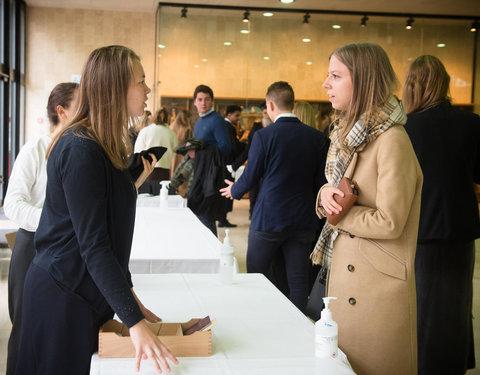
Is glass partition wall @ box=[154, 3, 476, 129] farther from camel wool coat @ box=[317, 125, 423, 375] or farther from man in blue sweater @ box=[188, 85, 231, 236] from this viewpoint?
camel wool coat @ box=[317, 125, 423, 375]

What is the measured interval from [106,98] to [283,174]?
2.10 meters

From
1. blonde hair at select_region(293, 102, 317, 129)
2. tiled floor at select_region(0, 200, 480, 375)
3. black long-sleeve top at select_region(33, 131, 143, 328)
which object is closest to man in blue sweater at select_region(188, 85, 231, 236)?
tiled floor at select_region(0, 200, 480, 375)

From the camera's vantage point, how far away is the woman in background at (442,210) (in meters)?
2.66

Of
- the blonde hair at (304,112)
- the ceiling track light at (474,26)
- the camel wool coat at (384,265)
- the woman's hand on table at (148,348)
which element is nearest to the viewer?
the woman's hand on table at (148,348)

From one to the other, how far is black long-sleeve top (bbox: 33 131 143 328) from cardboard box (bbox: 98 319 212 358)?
85 millimetres

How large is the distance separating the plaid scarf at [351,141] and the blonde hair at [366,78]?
3 centimetres

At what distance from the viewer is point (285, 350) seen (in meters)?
1.57

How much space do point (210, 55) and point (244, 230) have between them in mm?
4297

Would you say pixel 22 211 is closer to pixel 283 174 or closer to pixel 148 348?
pixel 148 348

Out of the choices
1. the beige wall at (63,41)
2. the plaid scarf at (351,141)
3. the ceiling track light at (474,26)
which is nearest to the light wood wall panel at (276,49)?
the ceiling track light at (474,26)

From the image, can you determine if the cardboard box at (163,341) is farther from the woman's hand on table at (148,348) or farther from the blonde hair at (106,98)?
the blonde hair at (106,98)

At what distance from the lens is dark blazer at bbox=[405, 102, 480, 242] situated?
2.66 meters

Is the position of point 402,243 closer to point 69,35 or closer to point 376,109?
point 376,109

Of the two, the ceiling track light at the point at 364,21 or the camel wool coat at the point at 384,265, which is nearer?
the camel wool coat at the point at 384,265
